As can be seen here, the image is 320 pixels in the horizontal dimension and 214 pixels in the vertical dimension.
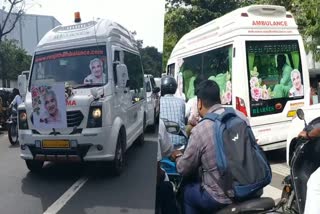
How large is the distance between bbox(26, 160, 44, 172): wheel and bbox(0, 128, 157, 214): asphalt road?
1 cm

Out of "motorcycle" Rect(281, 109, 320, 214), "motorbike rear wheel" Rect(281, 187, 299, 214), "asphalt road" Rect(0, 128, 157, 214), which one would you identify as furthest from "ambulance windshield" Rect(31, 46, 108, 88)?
"motorbike rear wheel" Rect(281, 187, 299, 214)

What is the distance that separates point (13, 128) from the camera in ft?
2.78

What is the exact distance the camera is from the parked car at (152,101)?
866 mm

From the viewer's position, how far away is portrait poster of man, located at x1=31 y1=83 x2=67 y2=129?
2.59ft

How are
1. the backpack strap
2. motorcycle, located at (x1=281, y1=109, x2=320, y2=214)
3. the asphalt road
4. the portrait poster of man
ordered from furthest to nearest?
the backpack strap, motorcycle, located at (x1=281, y1=109, x2=320, y2=214), the asphalt road, the portrait poster of man

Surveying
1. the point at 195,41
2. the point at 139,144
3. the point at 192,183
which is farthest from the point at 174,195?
the point at 195,41

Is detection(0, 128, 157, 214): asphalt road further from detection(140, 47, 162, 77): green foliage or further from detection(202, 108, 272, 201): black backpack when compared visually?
detection(202, 108, 272, 201): black backpack

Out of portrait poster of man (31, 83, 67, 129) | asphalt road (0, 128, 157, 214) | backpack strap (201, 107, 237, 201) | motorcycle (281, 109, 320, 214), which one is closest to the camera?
portrait poster of man (31, 83, 67, 129)

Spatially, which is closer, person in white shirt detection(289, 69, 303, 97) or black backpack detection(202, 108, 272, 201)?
person in white shirt detection(289, 69, 303, 97)

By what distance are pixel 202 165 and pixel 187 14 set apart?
541mm

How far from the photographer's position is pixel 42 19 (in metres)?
0.85

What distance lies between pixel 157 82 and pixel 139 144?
18 centimetres

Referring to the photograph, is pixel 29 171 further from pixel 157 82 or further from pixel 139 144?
pixel 157 82

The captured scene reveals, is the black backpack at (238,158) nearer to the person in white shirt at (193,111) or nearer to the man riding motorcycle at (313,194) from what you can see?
the person in white shirt at (193,111)
